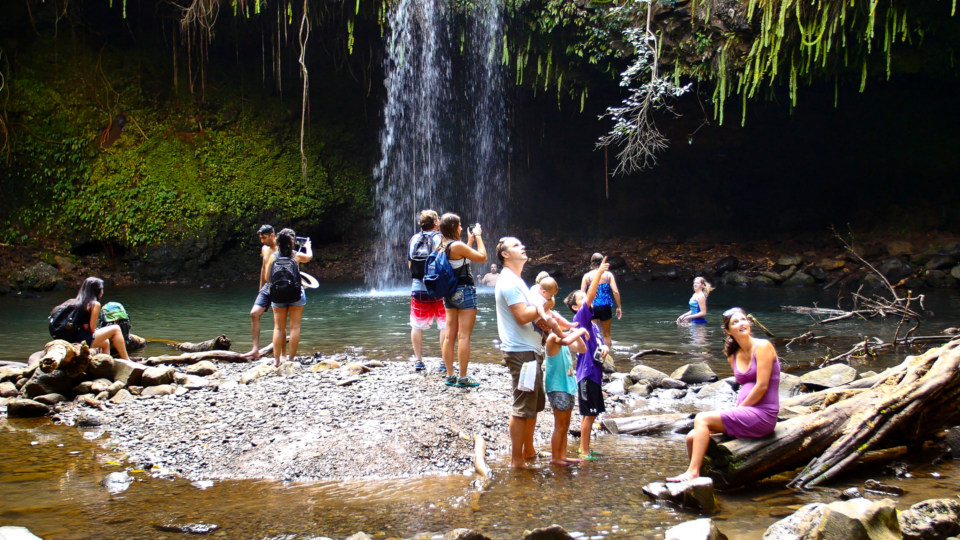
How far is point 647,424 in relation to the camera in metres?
5.82

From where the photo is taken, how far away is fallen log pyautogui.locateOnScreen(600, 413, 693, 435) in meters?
5.77

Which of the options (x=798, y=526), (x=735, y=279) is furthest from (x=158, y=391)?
(x=735, y=279)

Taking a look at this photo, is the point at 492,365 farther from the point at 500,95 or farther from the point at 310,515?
the point at 500,95

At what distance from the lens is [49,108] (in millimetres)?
19812

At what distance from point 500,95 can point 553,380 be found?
19.5 m

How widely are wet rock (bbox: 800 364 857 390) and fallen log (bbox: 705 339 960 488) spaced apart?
161cm

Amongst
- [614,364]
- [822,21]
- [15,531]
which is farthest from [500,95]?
[15,531]

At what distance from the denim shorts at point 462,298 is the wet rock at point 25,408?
400cm

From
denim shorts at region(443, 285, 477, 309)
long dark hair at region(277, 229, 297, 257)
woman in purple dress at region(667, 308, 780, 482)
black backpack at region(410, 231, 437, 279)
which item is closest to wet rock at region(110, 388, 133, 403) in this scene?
long dark hair at region(277, 229, 297, 257)

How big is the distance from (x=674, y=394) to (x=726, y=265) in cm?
1540

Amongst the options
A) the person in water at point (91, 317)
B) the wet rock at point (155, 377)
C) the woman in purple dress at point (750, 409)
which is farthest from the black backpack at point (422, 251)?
the person in water at point (91, 317)

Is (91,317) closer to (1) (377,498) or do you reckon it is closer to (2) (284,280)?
(2) (284,280)

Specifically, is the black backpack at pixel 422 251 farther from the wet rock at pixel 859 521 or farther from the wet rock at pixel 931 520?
the wet rock at pixel 931 520

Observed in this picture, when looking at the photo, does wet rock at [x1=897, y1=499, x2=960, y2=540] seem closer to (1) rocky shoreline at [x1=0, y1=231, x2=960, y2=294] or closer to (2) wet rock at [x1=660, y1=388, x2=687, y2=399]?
(2) wet rock at [x1=660, y1=388, x2=687, y2=399]
